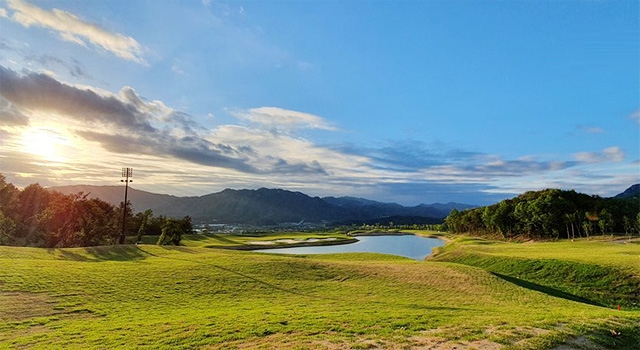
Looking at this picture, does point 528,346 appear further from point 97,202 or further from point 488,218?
point 488,218

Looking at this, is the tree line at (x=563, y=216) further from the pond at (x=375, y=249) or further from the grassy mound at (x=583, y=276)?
the grassy mound at (x=583, y=276)

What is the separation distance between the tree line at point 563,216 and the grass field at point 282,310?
186 feet

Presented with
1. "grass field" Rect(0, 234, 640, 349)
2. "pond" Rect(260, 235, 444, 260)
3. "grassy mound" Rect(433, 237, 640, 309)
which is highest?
"grass field" Rect(0, 234, 640, 349)

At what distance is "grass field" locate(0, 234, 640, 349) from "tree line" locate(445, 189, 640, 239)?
56722 mm

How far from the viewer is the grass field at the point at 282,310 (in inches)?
453

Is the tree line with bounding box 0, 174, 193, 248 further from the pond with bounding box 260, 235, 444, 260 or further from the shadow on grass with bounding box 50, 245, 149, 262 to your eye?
the pond with bounding box 260, 235, 444, 260

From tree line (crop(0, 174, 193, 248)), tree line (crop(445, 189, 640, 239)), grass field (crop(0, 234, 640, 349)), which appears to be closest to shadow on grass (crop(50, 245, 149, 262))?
grass field (crop(0, 234, 640, 349))

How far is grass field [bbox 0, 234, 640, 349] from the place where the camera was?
37.8ft

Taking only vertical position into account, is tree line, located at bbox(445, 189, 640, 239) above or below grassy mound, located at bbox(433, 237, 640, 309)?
above

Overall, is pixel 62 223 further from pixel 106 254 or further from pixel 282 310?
pixel 282 310

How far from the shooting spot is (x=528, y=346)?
10336mm

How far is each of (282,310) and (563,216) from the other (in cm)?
8962

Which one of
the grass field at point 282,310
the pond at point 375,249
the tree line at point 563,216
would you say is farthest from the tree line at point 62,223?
the tree line at point 563,216

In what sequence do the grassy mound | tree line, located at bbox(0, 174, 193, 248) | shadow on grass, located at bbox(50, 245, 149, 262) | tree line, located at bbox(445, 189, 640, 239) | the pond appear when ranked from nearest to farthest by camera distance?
the grassy mound < shadow on grass, located at bbox(50, 245, 149, 262) < tree line, located at bbox(0, 174, 193, 248) < the pond < tree line, located at bbox(445, 189, 640, 239)
